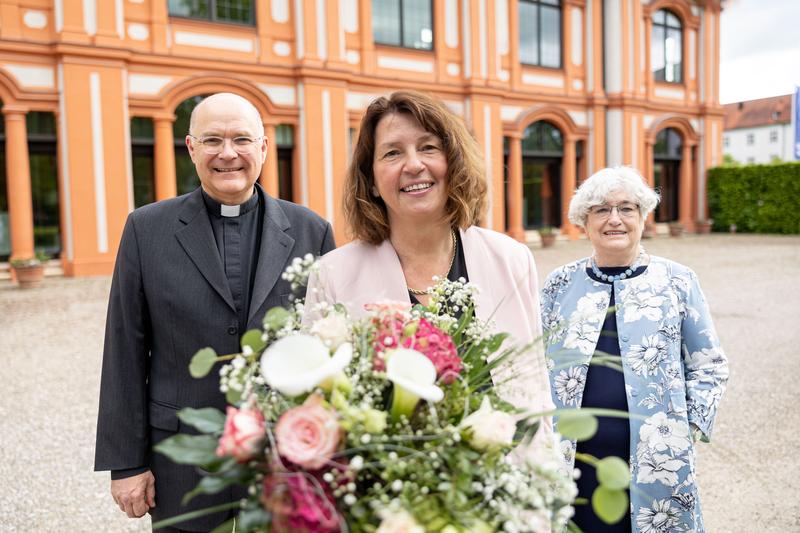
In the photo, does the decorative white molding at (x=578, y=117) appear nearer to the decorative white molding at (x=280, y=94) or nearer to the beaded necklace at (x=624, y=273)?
the decorative white molding at (x=280, y=94)

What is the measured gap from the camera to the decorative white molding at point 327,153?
1678 cm

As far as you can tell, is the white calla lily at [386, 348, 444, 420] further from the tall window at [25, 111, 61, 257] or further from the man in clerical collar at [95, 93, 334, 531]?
the tall window at [25, 111, 61, 257]

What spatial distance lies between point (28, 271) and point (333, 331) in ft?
43.5

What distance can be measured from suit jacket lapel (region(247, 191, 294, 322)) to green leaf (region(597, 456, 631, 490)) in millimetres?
1507

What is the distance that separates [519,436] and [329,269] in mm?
846

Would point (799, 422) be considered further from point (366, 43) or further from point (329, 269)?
point (366, 43)

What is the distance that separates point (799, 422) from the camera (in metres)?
5.07

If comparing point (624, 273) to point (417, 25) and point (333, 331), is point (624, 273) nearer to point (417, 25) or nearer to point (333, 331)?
point (333, 331)

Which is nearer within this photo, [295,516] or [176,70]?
[295,516]

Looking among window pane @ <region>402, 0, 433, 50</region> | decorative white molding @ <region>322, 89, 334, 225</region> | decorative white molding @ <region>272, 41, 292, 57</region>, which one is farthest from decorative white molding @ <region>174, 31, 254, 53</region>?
window pane @ <region>402, 0, 433, 50</region>

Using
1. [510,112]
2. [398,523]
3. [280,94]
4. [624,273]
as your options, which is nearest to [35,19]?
[280,94]

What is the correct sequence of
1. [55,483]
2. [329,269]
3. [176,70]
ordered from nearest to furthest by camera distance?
[329,269]
[55,483]
[176,70]

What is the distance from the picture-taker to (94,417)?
5.51 meters

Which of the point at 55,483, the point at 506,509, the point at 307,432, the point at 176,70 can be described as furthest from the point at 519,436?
the point at 176,70
